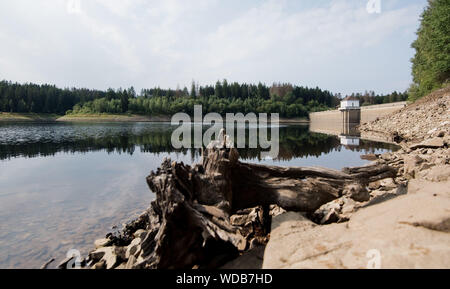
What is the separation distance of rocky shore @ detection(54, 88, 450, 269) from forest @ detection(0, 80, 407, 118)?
9993cm

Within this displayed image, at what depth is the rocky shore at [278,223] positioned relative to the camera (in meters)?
3.10

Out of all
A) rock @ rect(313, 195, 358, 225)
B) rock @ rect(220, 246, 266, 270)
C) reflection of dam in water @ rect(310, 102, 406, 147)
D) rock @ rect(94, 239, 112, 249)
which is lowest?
rock @ rect(94, 239, 112, 249)

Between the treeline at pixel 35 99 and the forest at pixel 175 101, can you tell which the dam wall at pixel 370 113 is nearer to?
the forest at pixel 175 101

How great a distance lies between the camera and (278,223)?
4414 mm

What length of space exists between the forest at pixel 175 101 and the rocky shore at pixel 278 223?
9993 cm

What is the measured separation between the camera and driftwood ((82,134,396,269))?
3844 millimetres

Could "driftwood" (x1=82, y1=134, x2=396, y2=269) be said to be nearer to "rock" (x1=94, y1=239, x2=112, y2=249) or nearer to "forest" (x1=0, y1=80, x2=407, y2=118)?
"rock" (x1=94, y1=239, x2=112, y2=249)

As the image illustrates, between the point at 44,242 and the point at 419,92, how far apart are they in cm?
4639

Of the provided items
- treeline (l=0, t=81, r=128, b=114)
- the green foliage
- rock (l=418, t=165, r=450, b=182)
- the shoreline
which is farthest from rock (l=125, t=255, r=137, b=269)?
treeline (l=0, t=81, r=128, b=114)

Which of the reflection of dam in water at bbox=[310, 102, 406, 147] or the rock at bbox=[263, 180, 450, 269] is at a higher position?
the reflection of dam in water at bbox=[310, 102, 406, 147]
